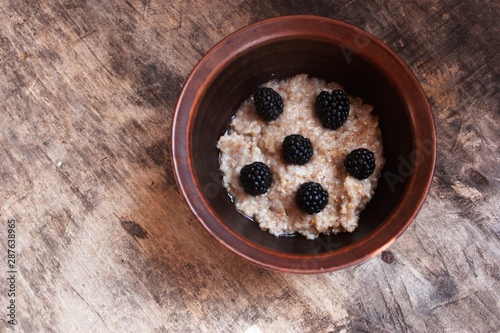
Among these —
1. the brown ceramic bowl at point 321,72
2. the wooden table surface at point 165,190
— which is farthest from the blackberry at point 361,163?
the wooden table surface at point 165,190

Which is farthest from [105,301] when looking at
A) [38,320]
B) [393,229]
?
[393,229]

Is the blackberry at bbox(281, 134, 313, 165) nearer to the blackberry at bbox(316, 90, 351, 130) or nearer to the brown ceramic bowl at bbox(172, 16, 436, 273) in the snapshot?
the blackberry at bbox(316, 90, 351, 130)

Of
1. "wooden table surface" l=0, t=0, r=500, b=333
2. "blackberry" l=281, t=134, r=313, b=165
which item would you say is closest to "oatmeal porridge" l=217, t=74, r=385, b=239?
"blackberry" l=281, t=134, r=313, b=165

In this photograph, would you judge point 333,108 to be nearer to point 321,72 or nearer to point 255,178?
point 321,72

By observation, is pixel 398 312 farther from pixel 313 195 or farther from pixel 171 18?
pixel 171 18

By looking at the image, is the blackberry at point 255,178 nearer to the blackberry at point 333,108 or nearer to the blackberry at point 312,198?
the blackberry at point 312,198
